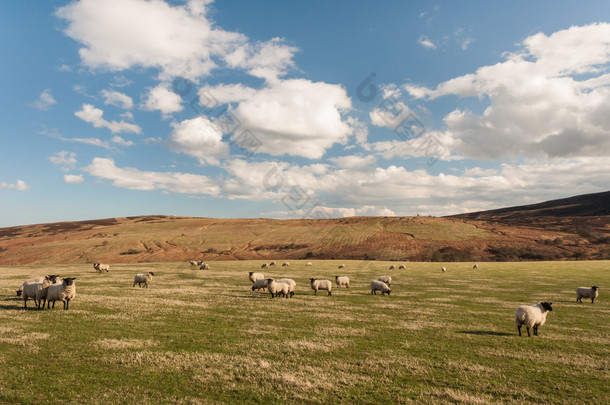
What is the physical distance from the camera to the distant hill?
9244 cm

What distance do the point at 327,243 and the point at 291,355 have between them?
102346 mm

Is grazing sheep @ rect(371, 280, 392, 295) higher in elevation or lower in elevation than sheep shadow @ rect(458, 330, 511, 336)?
lower

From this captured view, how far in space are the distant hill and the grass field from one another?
3047 inches

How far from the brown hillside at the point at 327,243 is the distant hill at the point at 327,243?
0.61 feet

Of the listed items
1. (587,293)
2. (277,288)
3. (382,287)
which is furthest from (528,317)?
(277,288)

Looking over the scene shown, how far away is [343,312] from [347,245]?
9083 cm

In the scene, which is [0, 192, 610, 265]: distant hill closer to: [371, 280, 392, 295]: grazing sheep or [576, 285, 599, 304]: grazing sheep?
[576, 285, 599, 304]: grazing sheep

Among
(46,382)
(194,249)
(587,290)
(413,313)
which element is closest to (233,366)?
(46,382)

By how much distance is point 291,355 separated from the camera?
11859mm

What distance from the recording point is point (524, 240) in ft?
352

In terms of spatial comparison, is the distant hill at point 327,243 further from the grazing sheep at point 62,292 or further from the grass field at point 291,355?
the grass field at point 291,355

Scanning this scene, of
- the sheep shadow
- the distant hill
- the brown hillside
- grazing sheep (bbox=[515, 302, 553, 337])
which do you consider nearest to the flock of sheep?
grazing sheep (bbox=[515, 302, 553, 337])

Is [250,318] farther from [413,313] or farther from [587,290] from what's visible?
[587,290]

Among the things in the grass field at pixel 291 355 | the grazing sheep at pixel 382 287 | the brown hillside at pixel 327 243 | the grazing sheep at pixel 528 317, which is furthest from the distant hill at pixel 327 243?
the grazing sheep at pixel 528 317
